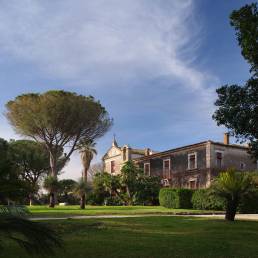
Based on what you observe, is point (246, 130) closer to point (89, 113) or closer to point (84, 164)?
point (89, 113)

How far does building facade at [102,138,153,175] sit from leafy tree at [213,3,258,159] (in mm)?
43777

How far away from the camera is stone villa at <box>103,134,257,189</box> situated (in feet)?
149

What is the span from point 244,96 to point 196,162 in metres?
33.3

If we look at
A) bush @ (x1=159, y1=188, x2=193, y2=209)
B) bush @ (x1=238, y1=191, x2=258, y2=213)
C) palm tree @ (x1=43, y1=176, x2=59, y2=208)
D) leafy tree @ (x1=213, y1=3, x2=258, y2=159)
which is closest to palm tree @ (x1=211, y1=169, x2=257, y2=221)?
leafy tree @ (x1=213, y1=3, x2=258, y2=159)

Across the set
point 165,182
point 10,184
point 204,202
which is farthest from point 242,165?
point 10,184

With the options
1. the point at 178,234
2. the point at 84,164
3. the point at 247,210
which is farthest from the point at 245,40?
the point at 84,164

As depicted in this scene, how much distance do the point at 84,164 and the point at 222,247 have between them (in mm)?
43850

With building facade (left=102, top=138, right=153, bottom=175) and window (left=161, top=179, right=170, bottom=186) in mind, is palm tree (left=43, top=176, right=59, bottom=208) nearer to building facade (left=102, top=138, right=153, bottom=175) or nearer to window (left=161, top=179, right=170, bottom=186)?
window (left=161, top=179, right=170, bottom=186)

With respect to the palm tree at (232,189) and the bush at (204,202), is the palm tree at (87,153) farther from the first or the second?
the palm tree at (232,189)

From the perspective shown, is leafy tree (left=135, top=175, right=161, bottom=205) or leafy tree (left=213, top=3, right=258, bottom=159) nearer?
leafy tree (left=213, top=3, right=258, bottom=159)

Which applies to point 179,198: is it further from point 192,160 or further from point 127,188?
point 192,160

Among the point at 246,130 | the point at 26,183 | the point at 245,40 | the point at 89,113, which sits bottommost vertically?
the point at 26,183

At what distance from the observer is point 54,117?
146 feet

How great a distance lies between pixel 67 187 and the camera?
138 feet
